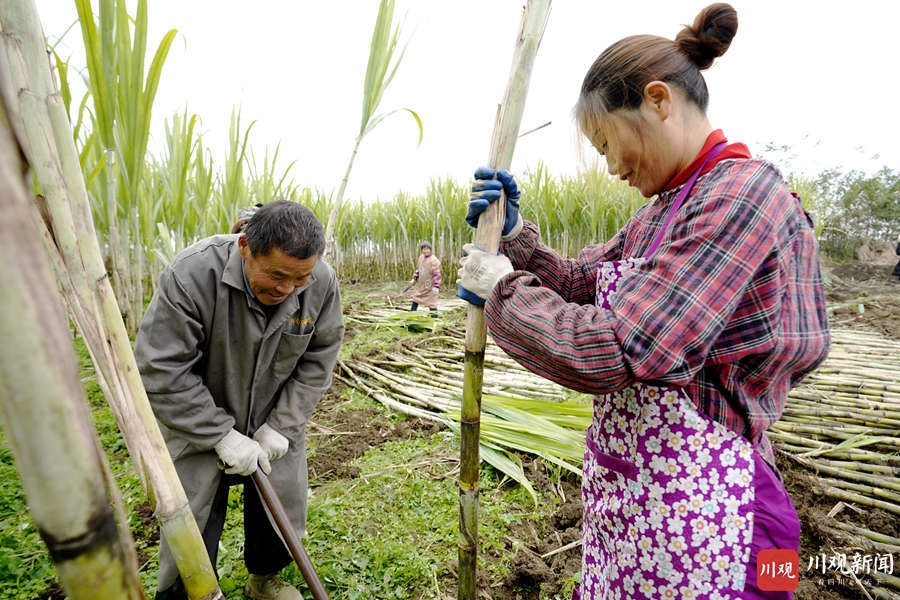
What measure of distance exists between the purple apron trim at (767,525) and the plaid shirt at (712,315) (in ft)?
0.30

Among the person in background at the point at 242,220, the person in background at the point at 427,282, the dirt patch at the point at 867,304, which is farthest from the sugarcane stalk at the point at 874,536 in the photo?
the person in background at the point at 427,282

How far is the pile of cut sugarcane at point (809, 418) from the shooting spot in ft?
7.39

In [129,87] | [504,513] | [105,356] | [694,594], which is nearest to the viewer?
[105,356]

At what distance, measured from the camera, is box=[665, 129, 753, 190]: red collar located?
92 cm

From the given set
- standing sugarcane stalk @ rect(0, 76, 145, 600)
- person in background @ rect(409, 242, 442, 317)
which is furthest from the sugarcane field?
person in background @ rect(409, 242, 442, 317)

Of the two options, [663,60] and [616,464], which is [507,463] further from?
[663,60]

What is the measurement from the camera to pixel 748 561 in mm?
917

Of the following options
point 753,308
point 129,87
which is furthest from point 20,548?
point 753,308

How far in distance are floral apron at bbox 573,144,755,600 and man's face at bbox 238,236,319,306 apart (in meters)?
0.97

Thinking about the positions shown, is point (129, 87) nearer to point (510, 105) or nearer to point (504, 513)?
point (510, 105)

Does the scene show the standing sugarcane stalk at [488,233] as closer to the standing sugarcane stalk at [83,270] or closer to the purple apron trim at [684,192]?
the purple apron trim at [684,192]

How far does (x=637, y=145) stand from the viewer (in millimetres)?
959

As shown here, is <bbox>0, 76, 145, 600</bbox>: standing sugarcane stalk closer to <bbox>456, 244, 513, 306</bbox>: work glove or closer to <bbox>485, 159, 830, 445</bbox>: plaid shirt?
<bbox>485, 159, 830, 445</bbox>: plaid shirt

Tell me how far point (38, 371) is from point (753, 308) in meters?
0.97
